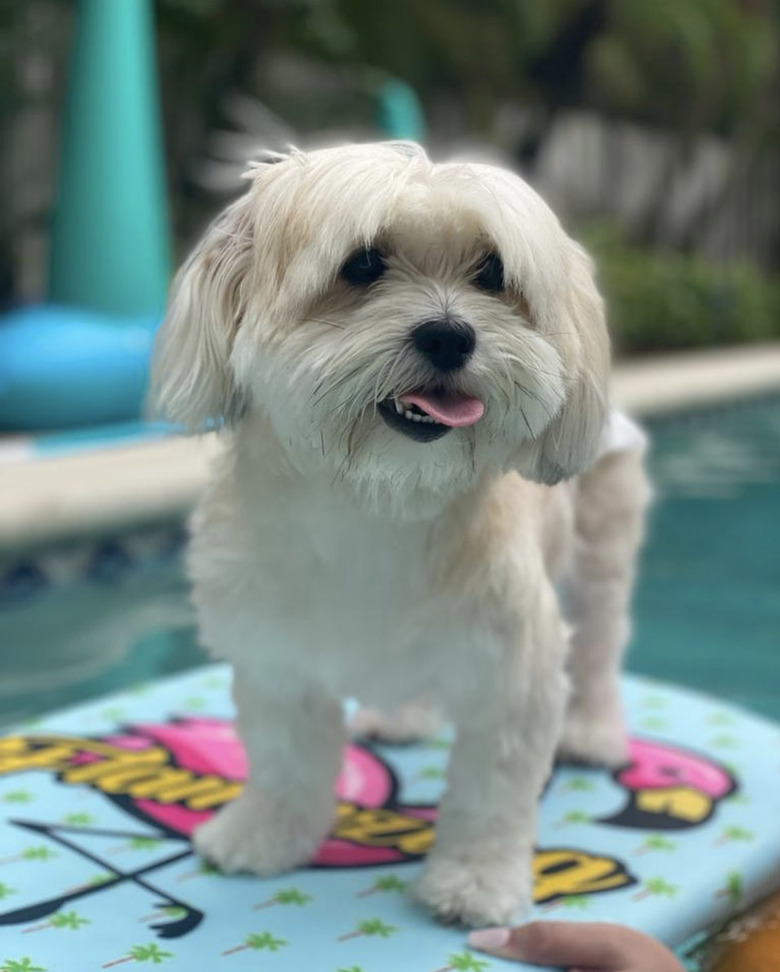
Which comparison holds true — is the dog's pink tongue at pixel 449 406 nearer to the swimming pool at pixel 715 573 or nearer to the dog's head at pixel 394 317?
the dog's head at pixel 394 317

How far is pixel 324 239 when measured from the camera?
174 cm

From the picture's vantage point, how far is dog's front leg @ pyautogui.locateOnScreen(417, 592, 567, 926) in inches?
84.7

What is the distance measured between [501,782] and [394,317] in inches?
35.4

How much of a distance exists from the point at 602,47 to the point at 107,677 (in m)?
12.0

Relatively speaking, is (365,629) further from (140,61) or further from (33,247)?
(33,247)

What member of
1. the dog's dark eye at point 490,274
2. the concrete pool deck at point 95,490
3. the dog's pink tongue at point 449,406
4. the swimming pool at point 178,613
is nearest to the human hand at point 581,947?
the dog's pink tongue at point 449,406

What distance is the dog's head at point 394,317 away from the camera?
172 cm

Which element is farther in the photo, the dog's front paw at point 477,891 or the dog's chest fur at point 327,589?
the dog's front paw at point 477,891

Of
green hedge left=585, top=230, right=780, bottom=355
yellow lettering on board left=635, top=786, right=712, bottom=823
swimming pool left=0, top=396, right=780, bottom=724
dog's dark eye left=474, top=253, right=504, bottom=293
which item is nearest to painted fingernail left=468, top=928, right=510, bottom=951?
yellow lettering on board left=635, top=786, right=712, bottom=823

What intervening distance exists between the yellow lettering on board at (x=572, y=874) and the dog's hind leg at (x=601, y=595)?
0.45 meters

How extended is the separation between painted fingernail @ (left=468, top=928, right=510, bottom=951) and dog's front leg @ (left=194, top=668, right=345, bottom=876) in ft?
1.33

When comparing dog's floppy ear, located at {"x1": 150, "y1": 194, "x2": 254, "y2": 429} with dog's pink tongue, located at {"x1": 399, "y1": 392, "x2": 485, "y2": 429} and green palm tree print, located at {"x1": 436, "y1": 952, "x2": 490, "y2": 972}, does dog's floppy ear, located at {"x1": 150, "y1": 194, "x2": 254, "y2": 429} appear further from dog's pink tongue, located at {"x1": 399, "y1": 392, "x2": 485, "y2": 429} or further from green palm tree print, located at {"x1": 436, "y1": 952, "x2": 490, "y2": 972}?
green palm tree print, located at {"x1": 436, "y1": 952, "x2": 490, "y2": 972}

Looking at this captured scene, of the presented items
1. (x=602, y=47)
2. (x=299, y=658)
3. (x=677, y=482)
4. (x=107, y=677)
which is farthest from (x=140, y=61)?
(x=602, y=47)

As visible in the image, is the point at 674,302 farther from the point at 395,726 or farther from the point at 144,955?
the point at 144,955
